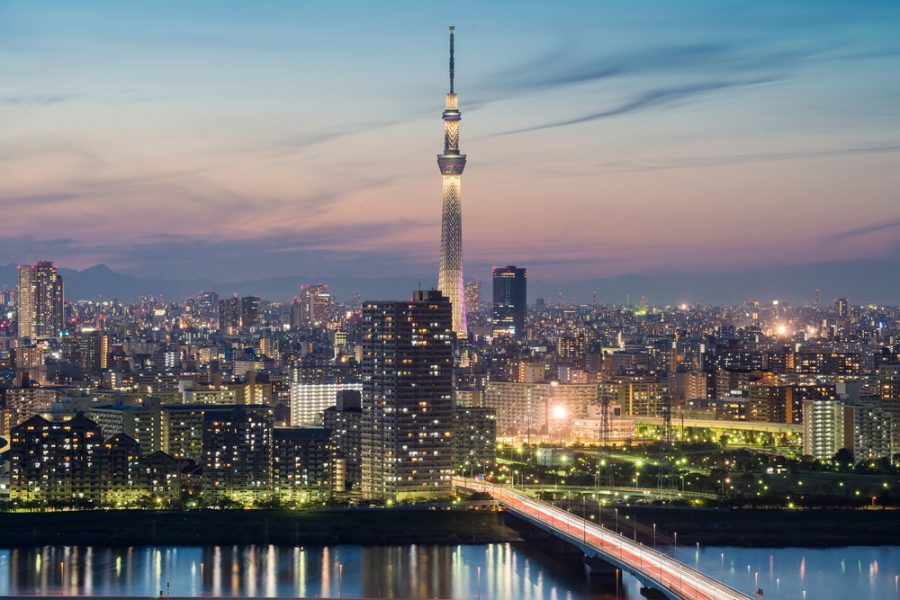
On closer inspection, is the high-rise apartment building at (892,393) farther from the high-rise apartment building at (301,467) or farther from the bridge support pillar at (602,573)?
the bridge support pillar at (602,573)

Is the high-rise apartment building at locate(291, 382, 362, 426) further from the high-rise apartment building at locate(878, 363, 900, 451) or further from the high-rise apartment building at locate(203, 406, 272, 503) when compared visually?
the high-rise apartment building at locate(878, 363, 900, 451)

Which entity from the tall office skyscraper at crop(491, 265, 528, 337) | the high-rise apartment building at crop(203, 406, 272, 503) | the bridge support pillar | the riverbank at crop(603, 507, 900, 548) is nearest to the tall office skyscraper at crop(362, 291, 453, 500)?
the high-rise apartment building at crop(203, 406, 272, 503)

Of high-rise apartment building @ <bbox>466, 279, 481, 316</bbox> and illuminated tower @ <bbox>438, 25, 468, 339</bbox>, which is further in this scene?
high-rise apartment building @ <bbox>466, 279, 481, 316</bbox>

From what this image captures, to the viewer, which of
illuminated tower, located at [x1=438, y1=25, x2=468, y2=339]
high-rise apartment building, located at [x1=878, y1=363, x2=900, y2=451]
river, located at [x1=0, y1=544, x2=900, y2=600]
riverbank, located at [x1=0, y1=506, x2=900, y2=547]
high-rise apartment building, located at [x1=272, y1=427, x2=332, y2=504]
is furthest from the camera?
illuminated tower, located at [x1=438, y1=25, x2=468, y2=339]

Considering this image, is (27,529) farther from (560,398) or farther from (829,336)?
(829,336)

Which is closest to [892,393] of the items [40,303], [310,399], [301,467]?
[310,399]

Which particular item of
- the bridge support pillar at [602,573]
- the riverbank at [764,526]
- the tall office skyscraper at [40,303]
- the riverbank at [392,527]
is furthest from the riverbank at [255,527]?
the tall office skyscraper at [40,303]
